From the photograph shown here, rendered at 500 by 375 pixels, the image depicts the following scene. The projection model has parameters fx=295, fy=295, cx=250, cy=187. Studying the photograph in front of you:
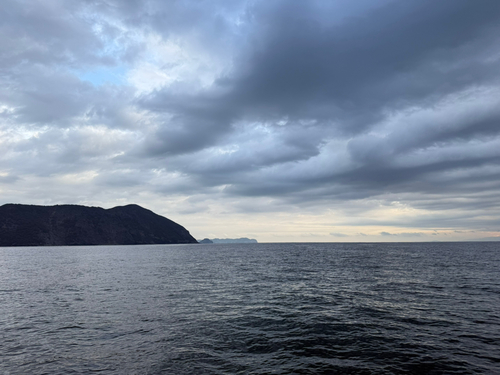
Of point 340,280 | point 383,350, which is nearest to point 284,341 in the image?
point 383,350

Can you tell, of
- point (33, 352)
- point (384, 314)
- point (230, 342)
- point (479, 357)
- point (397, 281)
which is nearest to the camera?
point (479, 357)

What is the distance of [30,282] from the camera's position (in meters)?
52.6

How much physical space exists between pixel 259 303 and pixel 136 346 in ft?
53.8


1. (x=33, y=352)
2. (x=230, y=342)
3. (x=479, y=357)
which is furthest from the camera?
(x=230, y=342)

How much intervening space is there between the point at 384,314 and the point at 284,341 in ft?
42.8

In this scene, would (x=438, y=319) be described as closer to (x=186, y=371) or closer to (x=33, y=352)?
(x=186, y=371)

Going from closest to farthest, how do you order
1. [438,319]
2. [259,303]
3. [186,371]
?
[186,371] → [438,319] → [259,303]

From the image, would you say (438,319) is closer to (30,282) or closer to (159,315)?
(159,315)

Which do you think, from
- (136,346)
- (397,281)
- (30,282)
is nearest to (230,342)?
(136,346)

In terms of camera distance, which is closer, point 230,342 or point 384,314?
point 230,342

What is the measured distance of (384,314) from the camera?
29172 millimetres

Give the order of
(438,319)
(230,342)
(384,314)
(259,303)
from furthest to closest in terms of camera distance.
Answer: (259,303), (384,314), (438,319), (230,342)

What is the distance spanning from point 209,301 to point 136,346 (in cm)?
1524

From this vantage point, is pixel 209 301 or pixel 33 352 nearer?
pixel 33 352
